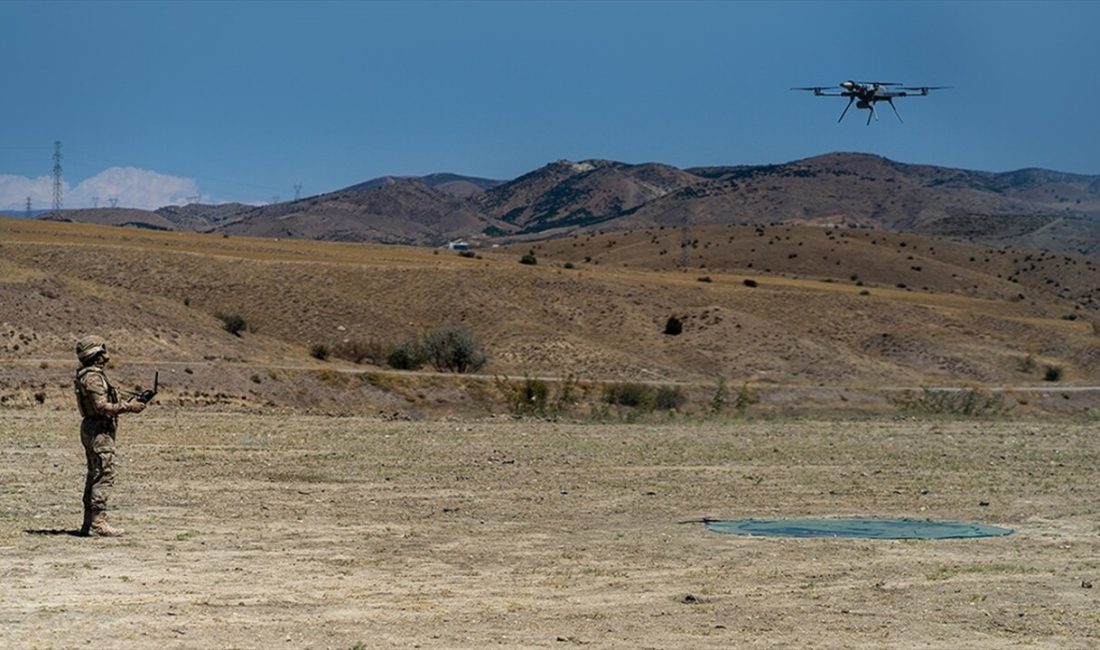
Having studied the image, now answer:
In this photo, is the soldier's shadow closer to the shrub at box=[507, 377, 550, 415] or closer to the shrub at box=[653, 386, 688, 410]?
the shrub at box=[507, 377, 550, 415]

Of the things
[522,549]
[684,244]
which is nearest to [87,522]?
[522,549]

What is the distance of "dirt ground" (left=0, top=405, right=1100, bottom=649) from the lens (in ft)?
46.4

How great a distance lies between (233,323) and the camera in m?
65.2

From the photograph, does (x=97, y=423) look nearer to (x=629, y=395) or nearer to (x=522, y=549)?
(x=522, y=549)

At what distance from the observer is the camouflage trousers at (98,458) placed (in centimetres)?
1852

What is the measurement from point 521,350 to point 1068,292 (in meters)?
78.4

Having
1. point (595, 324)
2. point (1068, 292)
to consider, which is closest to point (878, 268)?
point (1068, 292)

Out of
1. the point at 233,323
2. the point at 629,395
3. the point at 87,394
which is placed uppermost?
the point at 87,394

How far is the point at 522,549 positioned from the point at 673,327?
6041 cm

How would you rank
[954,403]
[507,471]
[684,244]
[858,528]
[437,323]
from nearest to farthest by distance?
[858,528]
[507,471]
[954,403]
[437,323]
[684,244]

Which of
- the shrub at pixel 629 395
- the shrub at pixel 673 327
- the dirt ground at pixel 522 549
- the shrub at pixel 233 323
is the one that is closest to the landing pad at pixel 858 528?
the dirt ground at pixel 522 549

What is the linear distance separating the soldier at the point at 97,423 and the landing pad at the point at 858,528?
796 cm

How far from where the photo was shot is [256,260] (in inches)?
3246

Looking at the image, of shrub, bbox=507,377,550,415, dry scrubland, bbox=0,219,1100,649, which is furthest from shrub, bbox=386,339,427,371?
shrub, bbox=507,377,550,415
